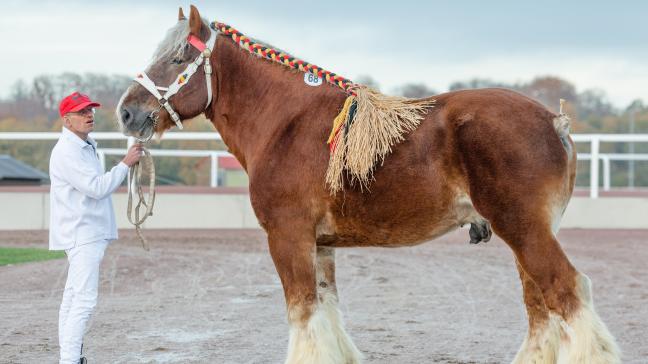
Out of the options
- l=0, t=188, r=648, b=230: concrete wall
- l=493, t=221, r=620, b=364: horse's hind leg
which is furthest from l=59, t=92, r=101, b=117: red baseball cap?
l=0, t=188, r=648, b=230: concrete wall

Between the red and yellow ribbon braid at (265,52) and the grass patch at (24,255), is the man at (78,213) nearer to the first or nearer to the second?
the red and yellow ribbon braid at (265,52)

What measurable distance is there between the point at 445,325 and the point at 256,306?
6.04 ft

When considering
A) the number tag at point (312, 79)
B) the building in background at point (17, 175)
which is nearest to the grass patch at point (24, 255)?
the number tag at point (312, 79)

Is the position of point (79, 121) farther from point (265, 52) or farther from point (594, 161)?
point (594, 161)

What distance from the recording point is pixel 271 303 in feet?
→ 25.2

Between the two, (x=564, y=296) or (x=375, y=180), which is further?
(x=375, y=180)

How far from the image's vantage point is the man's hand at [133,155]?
486 centimetres

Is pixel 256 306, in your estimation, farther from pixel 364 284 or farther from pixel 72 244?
pixel 72 244

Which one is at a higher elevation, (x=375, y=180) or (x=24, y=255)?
(x=375, y=180)

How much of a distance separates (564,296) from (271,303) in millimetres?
3888

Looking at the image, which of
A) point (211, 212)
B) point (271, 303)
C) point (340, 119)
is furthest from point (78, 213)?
point (211, 212)

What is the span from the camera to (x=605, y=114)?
4516cm

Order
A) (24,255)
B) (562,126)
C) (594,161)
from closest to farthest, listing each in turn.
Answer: (562,126) < (24,255) < (594,161)

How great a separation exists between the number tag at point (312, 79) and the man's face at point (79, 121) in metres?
1.32
